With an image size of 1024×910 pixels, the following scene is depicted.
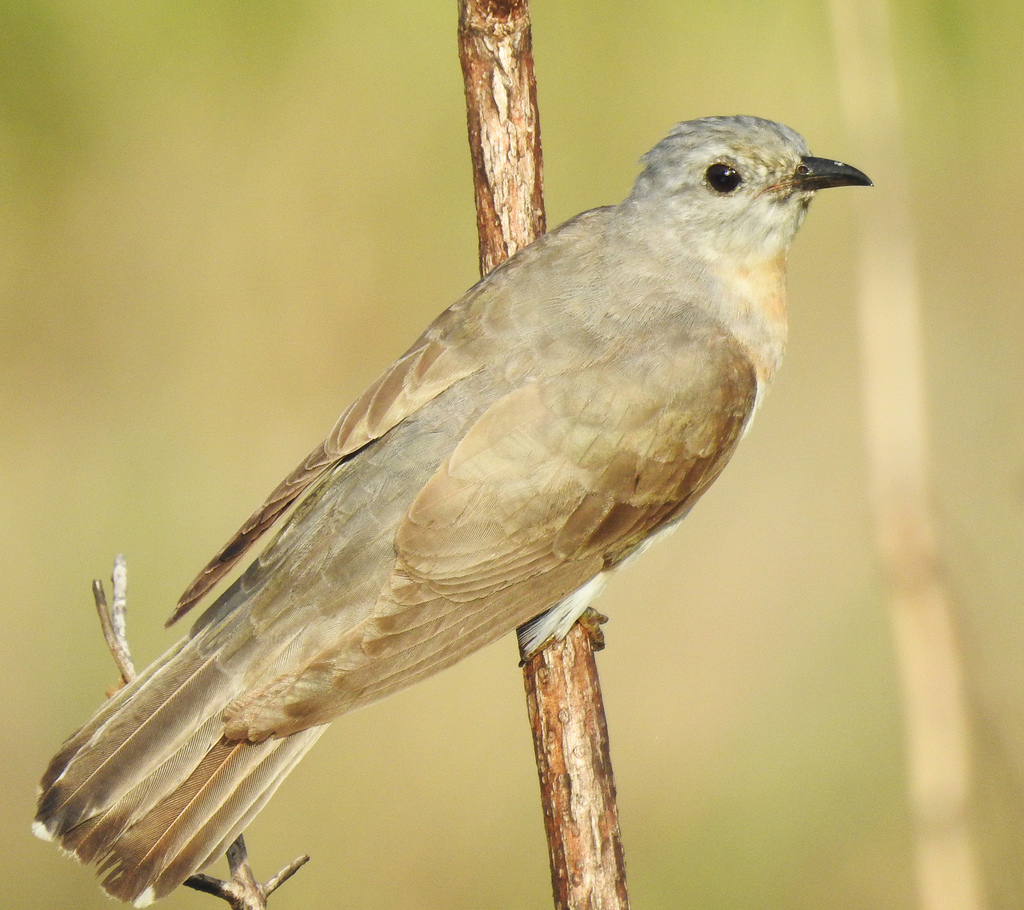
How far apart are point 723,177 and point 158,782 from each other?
101 inches

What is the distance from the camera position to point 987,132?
22.9 feet

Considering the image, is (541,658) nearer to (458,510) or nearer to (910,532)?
(458,510)

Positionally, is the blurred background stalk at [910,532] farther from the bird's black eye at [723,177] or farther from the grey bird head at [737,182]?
the bird's black eye at [723,177]

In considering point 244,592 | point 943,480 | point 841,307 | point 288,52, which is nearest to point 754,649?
point 943,480

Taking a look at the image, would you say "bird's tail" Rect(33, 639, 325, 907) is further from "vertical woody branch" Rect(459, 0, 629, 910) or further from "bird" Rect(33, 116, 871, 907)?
"vertical woody branch" Rect(459, 0, 629, 910)

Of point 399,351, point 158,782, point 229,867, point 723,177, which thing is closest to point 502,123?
point 723,177

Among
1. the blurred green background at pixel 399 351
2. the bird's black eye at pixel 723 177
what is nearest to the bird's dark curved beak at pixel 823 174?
the bird's black eye at pixel 723 177

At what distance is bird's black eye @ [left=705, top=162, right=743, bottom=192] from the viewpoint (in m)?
3.76

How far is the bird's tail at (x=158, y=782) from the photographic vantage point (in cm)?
310

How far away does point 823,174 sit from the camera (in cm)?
370

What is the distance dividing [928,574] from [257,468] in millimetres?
4046

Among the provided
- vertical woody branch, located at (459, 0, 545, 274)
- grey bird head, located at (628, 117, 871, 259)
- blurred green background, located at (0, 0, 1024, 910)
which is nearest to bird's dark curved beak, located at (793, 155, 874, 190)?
grey bird head, located at (628, 117, 871, 259)

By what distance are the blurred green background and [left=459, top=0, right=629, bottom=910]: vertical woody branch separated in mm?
1716

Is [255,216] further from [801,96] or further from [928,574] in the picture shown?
[928,574]
